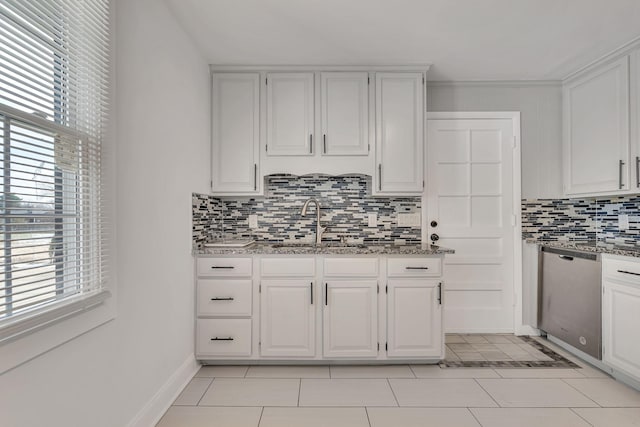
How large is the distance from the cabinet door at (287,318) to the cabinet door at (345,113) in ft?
3.76

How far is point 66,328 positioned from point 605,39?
3.64 meters

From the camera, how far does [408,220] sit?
333cm

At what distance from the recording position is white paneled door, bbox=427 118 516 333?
11.1ft

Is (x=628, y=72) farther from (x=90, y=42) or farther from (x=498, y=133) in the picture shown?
(x=90, y=42)

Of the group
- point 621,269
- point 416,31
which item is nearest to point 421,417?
point 621,269

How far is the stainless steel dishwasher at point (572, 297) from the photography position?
2596 millimetres

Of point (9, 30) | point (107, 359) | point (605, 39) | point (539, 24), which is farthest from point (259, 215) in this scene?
point (605, 39)

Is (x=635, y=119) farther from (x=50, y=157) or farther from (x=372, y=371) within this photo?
(x=50, y=157)

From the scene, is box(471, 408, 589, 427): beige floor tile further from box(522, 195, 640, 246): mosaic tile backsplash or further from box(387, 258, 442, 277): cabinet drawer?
box(522, 195, 640, 246): mosaic tile backsplash

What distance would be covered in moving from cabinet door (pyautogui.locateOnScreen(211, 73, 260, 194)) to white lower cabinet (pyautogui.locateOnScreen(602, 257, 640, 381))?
271 centimetres

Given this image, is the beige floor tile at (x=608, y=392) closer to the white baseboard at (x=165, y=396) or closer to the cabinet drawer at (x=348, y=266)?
the cabinet drawer at (x=348, y=266)

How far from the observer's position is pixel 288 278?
2689 millimetres

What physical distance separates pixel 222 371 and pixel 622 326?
2748 millimetres

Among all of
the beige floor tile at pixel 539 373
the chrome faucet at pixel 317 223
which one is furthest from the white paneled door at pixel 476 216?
the chrome faucet at pixel 317 223
